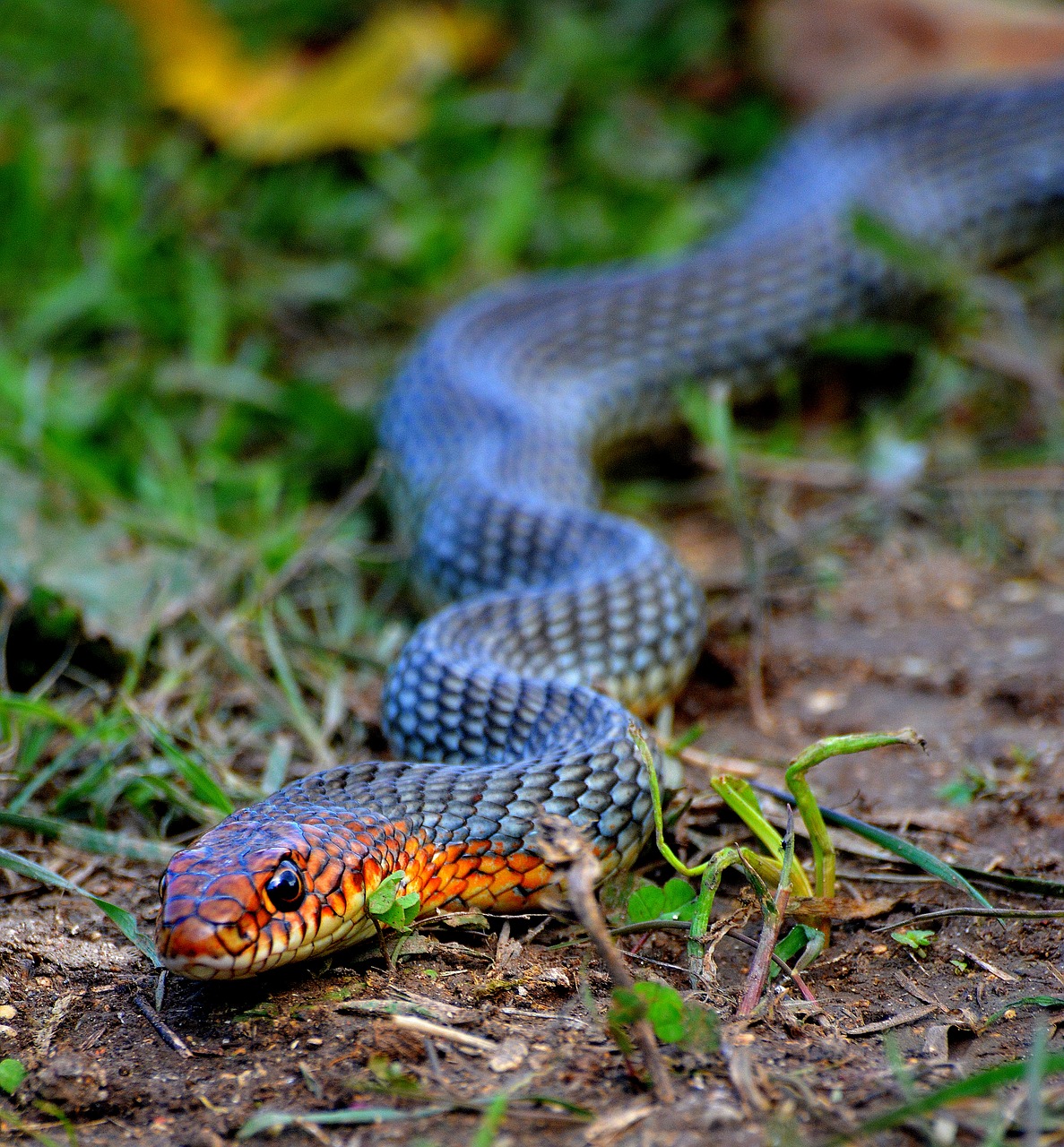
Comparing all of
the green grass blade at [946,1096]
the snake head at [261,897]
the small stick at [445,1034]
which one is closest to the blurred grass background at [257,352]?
the snake head at [261,897]

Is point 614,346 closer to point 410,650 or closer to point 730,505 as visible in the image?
point 730,505

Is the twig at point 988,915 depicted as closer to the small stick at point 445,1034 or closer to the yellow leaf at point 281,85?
the small stick at point 445,1034

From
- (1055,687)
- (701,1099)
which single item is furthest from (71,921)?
(1055,687)

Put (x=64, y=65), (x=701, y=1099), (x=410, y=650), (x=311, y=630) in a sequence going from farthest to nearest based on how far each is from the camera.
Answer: (x=64, y=65), (x=311, y=630), (x=410, y=650), (x=701, y=1099)

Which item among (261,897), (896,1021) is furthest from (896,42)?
(261,897)

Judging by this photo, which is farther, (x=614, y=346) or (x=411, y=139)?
(x=411, y=139)
